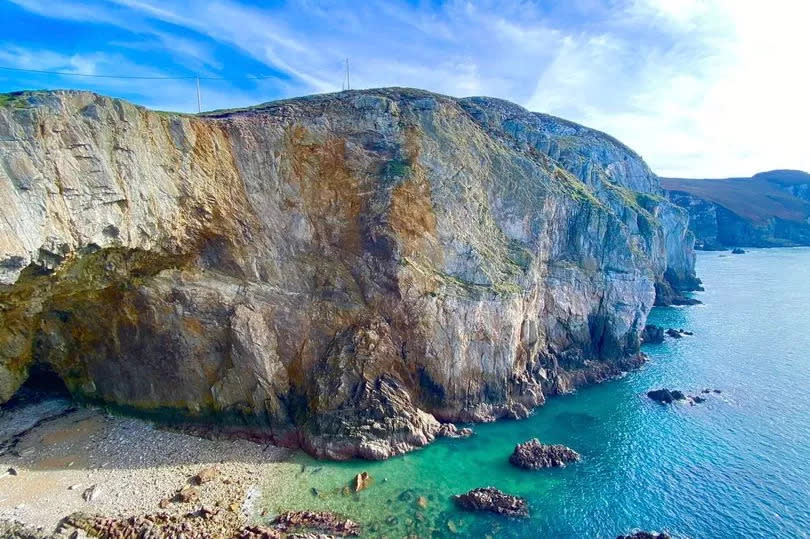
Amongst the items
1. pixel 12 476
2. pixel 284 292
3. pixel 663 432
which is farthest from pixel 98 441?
pixel 663 432

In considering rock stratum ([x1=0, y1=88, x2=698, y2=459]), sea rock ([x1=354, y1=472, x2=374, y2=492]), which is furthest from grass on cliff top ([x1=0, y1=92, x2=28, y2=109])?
sea rock ([x1=354, y1=472, x2=374, y2=492])

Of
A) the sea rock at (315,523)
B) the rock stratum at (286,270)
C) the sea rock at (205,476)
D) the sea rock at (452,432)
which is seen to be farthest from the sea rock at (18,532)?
the sea rock at (452,432)

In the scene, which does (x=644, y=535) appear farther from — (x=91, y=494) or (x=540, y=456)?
(x=91, y=494)

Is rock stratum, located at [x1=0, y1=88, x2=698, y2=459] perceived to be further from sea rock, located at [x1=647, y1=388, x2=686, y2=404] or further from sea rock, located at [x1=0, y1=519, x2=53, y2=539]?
sea rock, located at [x1=0, y1=519, x2=53, y2=539]

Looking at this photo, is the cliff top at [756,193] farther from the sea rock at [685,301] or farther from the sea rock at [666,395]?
the sea rock at [666,395]

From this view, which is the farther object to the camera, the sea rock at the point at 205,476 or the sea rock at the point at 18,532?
the sea rock at the point at 205,476

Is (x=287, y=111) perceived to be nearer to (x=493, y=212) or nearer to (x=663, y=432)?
(x=493, y=212)
